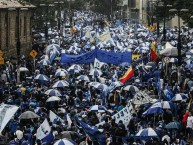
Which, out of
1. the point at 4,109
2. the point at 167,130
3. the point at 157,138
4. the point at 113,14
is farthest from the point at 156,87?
the point at 113,14

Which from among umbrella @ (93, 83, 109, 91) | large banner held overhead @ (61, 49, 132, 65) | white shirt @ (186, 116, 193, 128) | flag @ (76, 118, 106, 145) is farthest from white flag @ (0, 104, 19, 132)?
large banner held overhead @ (61, 49, 132, 65)

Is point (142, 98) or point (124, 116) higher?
point (142, 98)

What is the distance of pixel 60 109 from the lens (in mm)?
24969

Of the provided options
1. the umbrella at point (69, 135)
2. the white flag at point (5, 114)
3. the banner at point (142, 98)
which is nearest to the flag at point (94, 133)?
the umbrella at point (69, 135)

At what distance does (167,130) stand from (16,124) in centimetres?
545

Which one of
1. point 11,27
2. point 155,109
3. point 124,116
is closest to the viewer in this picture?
point 124,116

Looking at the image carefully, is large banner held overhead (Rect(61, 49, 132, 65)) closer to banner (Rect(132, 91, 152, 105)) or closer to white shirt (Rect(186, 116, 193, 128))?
banner (Rect(132, 91, 152, 105))

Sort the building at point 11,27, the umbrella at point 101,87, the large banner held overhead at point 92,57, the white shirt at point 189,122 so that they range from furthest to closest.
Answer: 1. the building at point 11,27
2. the large banner held overhead at point 92,57
3. the umbrella at point 101,87
4. the white shirt at point 189,122

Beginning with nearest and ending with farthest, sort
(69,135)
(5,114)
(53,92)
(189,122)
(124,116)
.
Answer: (5,114) → (69,135) → (124,116) → (189,122) → (53,92)

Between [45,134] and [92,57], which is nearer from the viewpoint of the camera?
[45,134]

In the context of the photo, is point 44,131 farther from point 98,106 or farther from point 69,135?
point 98,106

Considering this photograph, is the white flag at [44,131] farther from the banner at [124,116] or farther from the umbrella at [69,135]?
the banner at [124,116]

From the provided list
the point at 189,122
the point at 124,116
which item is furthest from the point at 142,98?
the point at 189,122

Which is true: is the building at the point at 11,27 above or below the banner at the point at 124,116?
above
